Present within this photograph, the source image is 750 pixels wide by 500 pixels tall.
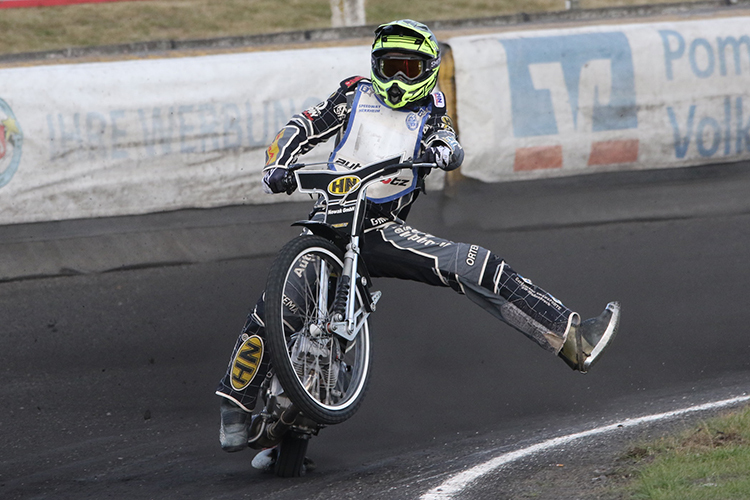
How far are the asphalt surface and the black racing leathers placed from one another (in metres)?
0.59

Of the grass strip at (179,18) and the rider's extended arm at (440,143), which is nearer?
the rider's extended arm at (440,143)

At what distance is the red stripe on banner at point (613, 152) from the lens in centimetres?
849

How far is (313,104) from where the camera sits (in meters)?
7.84

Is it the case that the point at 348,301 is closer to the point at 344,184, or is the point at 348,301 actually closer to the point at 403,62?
the point at 344,184

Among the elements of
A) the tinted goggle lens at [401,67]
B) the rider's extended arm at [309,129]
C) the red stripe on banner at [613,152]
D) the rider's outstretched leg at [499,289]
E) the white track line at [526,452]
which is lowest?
the white track line at [526,452]

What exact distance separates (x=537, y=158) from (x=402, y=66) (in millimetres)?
3525

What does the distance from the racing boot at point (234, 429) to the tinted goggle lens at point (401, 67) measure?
2012mm

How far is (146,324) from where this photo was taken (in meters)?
6.87

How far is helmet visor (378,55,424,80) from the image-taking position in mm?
5109

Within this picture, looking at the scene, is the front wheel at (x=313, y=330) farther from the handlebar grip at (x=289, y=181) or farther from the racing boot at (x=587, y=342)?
the racing boot at (x=587, y=342)

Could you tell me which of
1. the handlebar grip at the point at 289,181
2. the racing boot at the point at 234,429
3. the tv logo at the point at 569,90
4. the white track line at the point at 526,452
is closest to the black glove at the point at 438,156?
the handlebar grip at the point at 289,181

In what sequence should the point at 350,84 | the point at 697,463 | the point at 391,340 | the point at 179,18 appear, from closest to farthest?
1. the point at 697,463
2. the point at 350,84
3. the point at 391,340
4. the point at 179,18

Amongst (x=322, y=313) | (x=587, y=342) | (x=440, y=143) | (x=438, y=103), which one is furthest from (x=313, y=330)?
(x=438, y=103)

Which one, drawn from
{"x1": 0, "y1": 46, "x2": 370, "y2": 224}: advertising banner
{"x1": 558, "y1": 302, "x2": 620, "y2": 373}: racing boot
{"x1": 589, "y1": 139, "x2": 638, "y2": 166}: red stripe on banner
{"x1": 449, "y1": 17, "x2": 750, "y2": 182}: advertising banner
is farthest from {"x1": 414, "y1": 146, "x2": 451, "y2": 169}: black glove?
{"x1": 589, "y1": 139, "x2": 638, "y2": 166}: red stripe on banner
